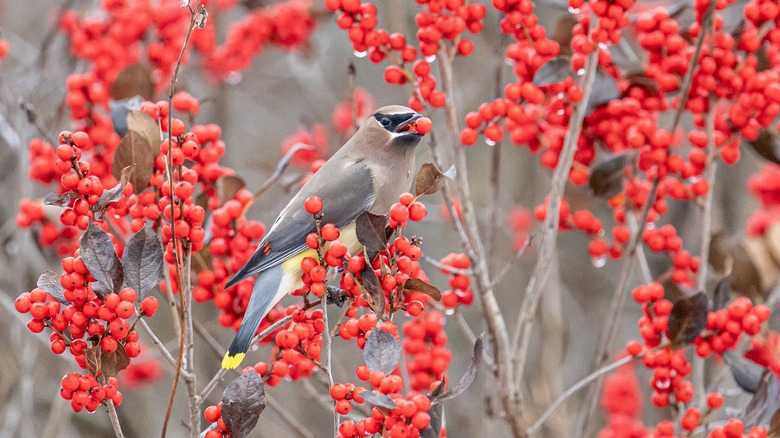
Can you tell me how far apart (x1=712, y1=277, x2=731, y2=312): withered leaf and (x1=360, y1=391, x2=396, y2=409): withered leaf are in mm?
1143

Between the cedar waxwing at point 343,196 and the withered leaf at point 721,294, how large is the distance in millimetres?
882

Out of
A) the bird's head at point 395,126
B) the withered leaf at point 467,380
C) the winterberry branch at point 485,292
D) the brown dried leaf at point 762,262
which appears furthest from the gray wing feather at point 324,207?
the brown dried leaf at point 762,262

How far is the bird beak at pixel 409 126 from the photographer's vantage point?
7.84 feet

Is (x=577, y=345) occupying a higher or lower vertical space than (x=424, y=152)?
lower

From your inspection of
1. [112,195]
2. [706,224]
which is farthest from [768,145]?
[112,195]

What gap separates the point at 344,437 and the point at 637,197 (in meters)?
1.43

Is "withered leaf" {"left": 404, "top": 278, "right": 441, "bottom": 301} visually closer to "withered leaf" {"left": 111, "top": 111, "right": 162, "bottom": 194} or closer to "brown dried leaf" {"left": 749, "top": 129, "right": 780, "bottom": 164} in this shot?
"withered leaf" {"left": 111, "top": 111, "right": 162, "bottom": 194}

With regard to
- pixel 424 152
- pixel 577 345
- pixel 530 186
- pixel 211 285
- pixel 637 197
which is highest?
pixel 211 285

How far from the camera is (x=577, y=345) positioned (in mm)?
5297

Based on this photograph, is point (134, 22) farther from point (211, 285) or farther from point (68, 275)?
point (68, 275)

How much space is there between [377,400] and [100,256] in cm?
60

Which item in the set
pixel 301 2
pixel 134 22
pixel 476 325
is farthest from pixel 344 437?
pixel 476 325

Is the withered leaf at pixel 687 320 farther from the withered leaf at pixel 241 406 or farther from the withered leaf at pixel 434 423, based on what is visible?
the withered leaf at pixel 241 406

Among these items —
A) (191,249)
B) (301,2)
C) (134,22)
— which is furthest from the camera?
(301,2)
